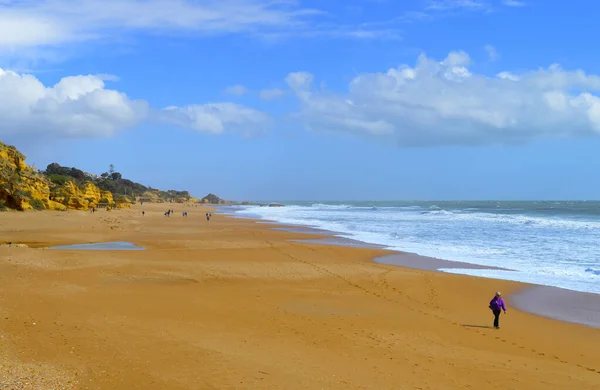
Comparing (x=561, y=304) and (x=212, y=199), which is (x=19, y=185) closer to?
(x=561, y=304)

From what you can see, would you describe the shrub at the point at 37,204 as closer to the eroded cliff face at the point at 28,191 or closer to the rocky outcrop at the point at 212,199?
the eroded cliff face at the point at 28,191

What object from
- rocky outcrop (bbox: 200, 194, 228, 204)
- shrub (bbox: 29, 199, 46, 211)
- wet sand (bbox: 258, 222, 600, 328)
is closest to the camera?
wet sand (bbox: 258, 222, 600, 328)

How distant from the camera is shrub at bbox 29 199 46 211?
45094mm

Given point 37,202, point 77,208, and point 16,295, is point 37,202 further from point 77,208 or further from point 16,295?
point 16,295

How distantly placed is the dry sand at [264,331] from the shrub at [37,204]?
3045 centimetres

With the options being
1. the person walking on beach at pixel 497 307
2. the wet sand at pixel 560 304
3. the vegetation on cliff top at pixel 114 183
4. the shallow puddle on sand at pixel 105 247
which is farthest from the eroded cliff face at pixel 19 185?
the person walking on beach at pixel 497 307

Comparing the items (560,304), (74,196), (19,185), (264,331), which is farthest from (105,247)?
(74,196)

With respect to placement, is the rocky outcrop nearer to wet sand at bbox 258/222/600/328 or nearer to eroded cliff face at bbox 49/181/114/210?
eroded cliff face at bbox 49/181/114/210

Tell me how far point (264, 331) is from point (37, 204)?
44.1 m

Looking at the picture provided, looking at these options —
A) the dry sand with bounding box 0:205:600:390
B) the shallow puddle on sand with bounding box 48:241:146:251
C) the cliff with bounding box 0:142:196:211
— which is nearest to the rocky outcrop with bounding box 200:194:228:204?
the cliff with bounding box 0:142:196:211

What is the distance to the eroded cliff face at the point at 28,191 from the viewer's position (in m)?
41.9

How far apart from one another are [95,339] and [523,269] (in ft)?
54.9

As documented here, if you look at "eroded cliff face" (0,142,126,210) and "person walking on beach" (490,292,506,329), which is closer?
"person walking on beach" (490,292,506,329)

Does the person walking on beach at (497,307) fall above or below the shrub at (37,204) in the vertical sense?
below
